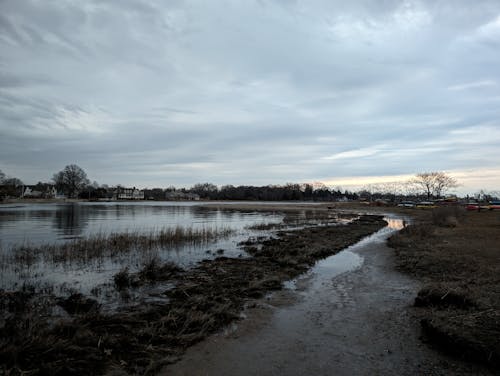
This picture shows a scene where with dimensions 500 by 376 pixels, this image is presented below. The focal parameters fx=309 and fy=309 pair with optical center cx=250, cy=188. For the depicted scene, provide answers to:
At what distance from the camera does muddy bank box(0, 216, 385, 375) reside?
5.72m

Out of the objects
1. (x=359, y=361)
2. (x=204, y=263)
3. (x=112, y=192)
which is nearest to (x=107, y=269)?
(x=204, y=263)

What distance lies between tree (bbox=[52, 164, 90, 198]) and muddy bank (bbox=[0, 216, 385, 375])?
139 m

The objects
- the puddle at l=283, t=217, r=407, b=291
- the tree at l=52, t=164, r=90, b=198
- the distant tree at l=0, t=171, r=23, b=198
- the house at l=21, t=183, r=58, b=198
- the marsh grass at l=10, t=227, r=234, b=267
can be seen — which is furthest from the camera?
the house at l=21, t=183, r=58, b=198

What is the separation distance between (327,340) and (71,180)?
14694cm

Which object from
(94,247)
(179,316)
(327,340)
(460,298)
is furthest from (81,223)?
(460,298)

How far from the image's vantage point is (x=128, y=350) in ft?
21.0

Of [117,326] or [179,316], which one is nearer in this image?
[117,326]

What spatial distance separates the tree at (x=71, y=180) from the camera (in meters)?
131

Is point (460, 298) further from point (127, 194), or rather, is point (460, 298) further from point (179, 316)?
point (127, 194)

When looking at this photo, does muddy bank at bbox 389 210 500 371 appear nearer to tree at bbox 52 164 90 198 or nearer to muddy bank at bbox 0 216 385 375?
muddy bank at bbox 0 216 385 375

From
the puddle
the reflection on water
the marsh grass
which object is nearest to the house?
the marsh grass

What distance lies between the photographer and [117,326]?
7562 millimetres

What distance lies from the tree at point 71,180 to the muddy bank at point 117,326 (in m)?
139

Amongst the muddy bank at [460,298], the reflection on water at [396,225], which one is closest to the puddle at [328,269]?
the muddy bank at [460,298]
